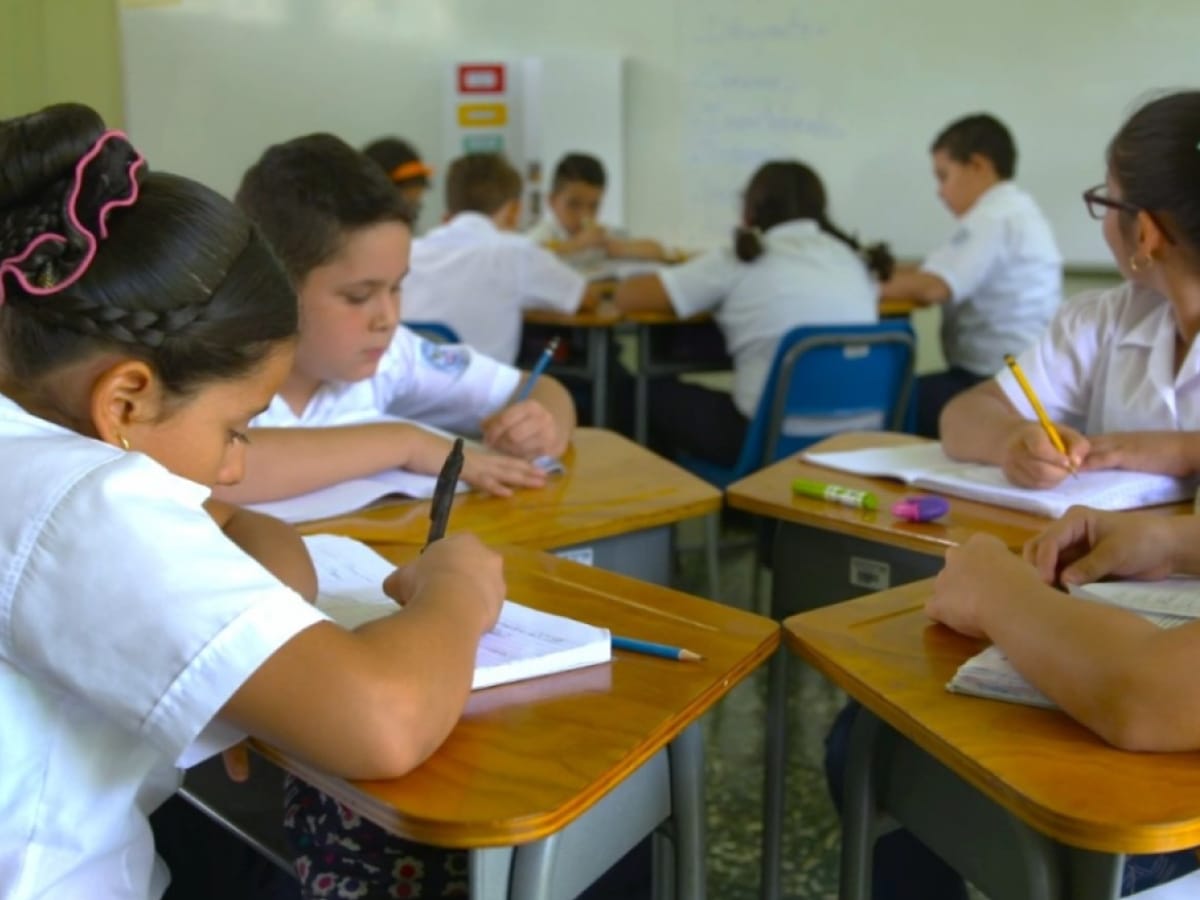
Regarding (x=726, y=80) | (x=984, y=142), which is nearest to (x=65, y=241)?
(x=984, y=142)

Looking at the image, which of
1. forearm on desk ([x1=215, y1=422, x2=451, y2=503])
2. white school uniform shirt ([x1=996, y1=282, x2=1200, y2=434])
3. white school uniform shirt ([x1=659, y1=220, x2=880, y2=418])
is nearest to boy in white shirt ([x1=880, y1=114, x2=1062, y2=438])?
white school uniform shirt ([x1=659, y1=220, x2=880, y2=418])

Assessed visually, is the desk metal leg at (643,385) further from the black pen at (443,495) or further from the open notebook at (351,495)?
the black pen at (443,495)

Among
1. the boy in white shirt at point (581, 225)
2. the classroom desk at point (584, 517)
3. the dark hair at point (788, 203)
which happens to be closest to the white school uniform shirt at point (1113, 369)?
the classroom desk at point (584, 517)

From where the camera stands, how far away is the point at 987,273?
3.99 m

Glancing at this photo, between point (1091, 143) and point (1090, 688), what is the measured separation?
12.8 ft

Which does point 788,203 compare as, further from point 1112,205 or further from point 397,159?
point 1112,205

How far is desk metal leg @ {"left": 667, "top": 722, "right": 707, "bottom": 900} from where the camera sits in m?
1.08

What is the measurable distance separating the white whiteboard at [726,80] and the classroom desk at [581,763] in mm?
3644

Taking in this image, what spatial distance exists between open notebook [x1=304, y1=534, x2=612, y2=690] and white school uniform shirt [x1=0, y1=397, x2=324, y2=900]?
206mm

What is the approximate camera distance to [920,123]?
471cm

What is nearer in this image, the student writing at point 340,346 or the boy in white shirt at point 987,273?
the student writing at point 340,346

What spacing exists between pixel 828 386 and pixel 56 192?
2415 millimetres

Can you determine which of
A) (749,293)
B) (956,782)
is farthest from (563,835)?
(749,293)

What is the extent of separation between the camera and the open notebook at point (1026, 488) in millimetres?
1558
